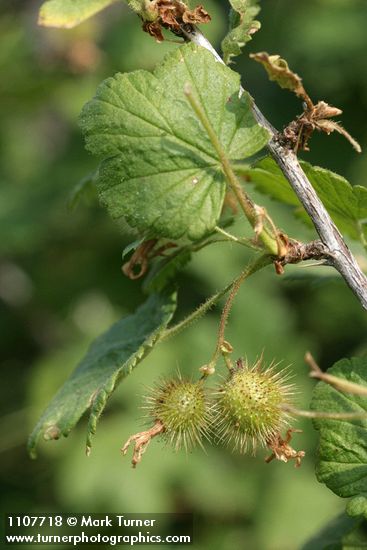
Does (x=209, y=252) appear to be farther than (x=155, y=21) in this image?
Yes

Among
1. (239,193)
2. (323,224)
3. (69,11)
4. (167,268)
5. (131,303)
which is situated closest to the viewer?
(239,193)

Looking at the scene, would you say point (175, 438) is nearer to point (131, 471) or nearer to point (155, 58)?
point (131, 471)

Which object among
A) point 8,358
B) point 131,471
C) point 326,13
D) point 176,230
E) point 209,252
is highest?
point 326,13

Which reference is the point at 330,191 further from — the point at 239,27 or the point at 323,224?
the point at 239,27

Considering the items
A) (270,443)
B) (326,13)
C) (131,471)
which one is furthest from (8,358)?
(270,443)

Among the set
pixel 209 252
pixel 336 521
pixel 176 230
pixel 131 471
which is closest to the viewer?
pixel 176 230

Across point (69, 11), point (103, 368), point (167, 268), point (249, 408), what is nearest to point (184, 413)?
point (249, 408)

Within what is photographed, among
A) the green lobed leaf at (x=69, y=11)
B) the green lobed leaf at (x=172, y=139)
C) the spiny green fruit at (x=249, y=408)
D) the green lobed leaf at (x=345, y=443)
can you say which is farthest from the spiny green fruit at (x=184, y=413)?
the green lobed leaf at (x=69, y=11)
